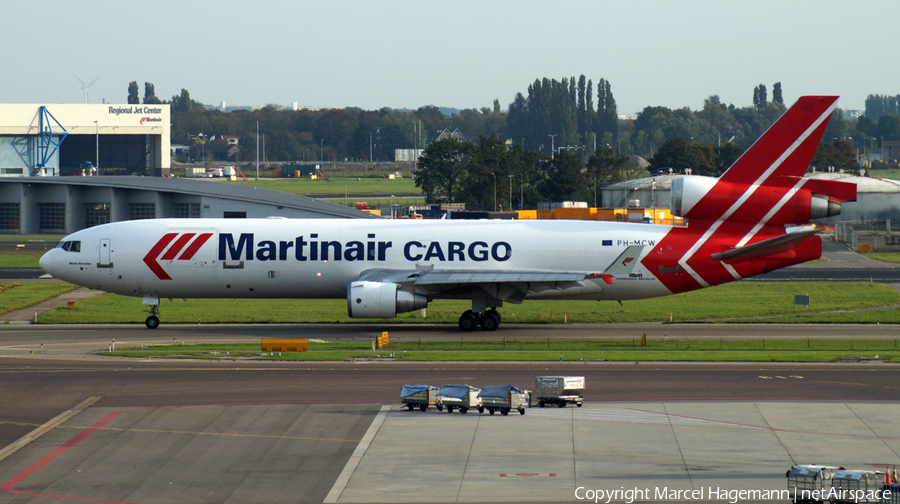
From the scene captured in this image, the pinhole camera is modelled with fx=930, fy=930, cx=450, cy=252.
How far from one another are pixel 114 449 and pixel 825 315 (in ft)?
142

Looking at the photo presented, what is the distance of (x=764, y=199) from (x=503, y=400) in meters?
24.5

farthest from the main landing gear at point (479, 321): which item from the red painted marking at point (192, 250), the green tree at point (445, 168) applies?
the green tree at point (445, 168)

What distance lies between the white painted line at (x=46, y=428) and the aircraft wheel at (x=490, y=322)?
22.6 meters

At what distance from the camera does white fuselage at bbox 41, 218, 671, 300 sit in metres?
49.4

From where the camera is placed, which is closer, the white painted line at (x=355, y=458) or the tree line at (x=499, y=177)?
the white painted line at (x=355, y=458)

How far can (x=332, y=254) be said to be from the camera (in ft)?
163

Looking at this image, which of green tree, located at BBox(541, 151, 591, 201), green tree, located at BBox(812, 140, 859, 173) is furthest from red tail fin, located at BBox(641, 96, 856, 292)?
green tree, located at BBox(812, 140, 859, 173)

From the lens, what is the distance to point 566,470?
23.2m

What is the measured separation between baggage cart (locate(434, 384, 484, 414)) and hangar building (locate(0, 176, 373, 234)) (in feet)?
218

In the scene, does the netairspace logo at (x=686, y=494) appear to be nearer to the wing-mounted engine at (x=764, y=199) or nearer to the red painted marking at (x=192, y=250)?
the wing-mounted engine at (x=764, y=199)

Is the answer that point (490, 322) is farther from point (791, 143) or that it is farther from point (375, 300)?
point (791, 143)

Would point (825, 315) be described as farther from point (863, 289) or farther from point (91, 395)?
point (91, 395)

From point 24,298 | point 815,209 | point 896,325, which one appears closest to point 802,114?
point 815,209

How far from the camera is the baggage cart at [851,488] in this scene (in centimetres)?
1916
